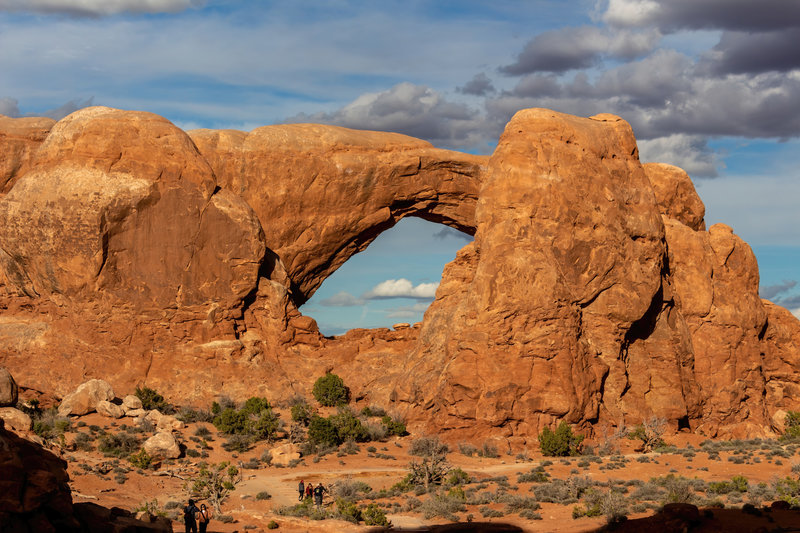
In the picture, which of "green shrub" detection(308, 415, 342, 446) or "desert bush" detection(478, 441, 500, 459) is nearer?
"desert bush" detection(478, 441, 500, 459)

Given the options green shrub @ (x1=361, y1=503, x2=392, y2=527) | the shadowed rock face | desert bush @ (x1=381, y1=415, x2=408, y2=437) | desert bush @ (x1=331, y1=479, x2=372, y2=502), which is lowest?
green shrub @ (x1=361, y1=503, x2=392, y2=527)

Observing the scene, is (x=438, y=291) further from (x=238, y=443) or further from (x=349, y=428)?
(x=238, y=443)

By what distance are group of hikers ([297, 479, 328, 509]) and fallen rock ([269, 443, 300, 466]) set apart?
4555 millimetres

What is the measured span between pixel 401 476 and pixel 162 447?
905 cm

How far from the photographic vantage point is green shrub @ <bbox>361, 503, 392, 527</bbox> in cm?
2194

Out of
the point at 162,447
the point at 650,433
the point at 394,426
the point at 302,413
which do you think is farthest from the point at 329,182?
the point at 650,433

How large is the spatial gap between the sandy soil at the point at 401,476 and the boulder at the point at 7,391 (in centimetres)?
250

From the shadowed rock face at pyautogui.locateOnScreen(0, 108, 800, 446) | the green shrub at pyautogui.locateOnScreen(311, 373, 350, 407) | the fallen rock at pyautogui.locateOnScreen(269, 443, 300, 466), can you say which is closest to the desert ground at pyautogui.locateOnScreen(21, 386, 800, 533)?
the fallen rock at pyautogui.locateOnScreen(269, 443, 300, 466)

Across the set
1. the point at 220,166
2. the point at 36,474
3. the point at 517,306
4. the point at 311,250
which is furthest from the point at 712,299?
the point at 36,474

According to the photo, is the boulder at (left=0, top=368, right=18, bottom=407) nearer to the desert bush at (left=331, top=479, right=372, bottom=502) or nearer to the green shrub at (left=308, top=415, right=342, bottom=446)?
the green shrub at (left=308, top=415, right=342, bottom=446)

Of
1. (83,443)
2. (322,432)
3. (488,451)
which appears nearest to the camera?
(83,443)

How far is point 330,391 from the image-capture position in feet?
127

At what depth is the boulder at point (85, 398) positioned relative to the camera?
33.9m

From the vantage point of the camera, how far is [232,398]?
124ft
